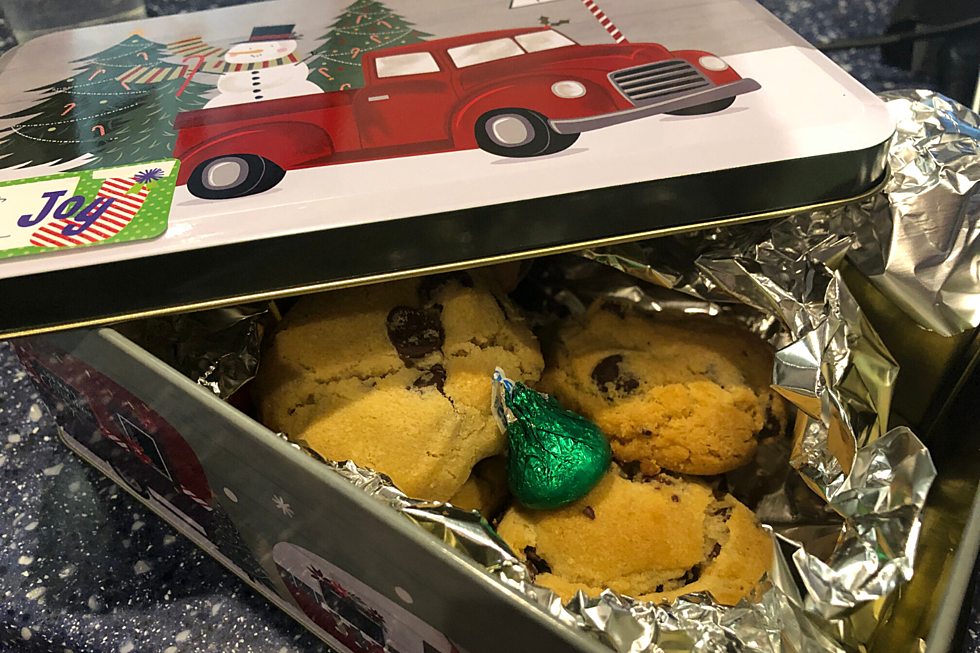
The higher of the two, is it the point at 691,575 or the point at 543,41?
the point at 543,41

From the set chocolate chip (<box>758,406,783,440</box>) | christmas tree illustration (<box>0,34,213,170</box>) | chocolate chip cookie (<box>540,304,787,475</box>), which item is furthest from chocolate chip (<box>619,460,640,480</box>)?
christmas tree illustration (<box>0,34,213,170</box>)

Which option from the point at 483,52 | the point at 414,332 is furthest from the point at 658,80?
the point at 414,332

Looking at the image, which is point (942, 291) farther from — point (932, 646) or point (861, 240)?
point (932, 646)

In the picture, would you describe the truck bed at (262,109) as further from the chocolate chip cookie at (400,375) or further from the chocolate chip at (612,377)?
the chocolate chip at (612,377)

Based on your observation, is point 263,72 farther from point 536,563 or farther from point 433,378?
point 536,563

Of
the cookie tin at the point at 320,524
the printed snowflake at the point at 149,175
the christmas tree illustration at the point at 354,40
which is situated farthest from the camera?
the christmas tree illustration at the point at 354,40

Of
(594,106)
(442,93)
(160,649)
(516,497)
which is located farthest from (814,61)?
(160,649)

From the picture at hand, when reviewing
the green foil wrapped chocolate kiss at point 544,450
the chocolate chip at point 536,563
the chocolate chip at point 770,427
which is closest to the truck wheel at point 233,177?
the green foil wrapped chocolate kiss at point 544,450
